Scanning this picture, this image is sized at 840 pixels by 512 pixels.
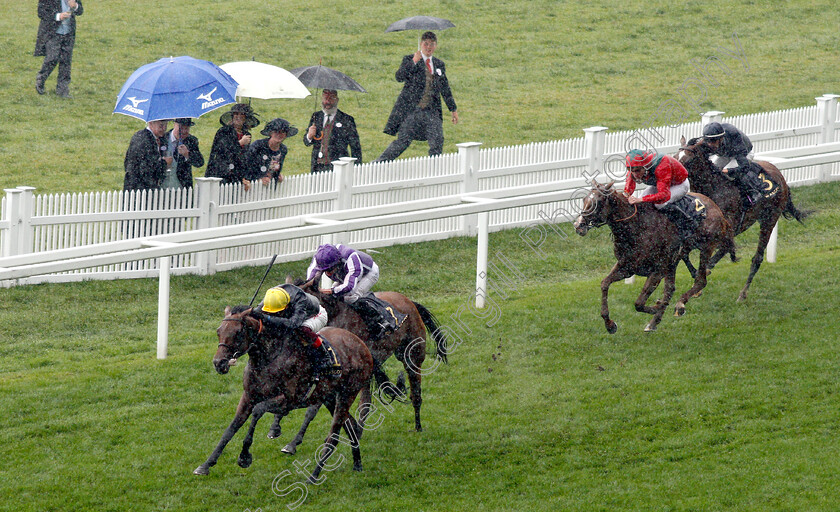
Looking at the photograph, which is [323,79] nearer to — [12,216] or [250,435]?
[12,216]

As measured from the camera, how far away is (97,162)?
643 inches

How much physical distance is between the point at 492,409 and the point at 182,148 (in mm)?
4792

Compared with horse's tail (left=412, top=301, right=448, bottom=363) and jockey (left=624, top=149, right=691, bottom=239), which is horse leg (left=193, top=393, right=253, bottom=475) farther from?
jockey (left=624, top=149, right=691, bottom=239)

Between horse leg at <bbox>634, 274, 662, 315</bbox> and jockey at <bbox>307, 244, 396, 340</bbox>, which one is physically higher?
jockey at <bbox>307, 244, 396, 340</bbox>

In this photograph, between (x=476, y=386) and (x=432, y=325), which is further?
(x=476, y=386)

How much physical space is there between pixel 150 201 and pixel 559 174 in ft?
17.9

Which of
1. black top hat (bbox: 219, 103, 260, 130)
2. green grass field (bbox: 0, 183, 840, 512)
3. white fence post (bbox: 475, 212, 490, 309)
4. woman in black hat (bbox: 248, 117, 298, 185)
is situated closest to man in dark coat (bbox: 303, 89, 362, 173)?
woman in black hat (bbox: 248, 117, 298, 185)

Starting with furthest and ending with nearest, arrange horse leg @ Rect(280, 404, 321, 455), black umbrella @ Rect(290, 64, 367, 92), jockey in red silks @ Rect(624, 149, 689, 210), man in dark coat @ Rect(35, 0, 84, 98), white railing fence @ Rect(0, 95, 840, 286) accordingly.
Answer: man in dark coat @ Rect(35, 0, 84, 98), black umbrella @ Rect(290, 64, 367, 92), white railing fence @ Rect(0, 95, 840, 286), jockey in red silks @ Rect(624, 149, 689, 210), horse leg @ Rect(280, 404, 321, 455)

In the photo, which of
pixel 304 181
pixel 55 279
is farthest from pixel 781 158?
pixel 55 279

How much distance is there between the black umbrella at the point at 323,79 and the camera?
44.1 feet

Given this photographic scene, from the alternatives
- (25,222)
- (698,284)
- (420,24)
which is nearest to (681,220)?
(698,284)

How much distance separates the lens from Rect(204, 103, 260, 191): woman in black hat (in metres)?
12.4

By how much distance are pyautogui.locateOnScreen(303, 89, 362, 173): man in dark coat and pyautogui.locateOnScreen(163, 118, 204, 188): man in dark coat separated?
5.53 ft

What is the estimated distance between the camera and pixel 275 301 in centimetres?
750
